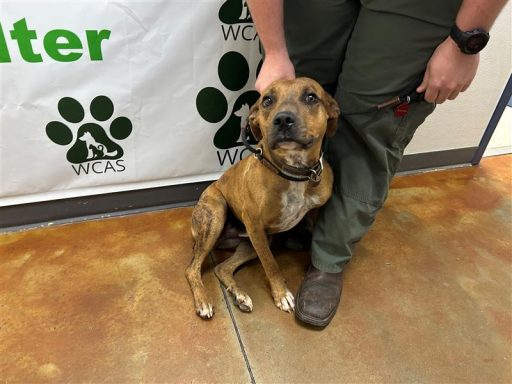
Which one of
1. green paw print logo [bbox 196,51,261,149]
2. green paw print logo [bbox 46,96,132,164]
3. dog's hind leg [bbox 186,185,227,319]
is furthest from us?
green paw print logo [bbox 196,51,261,149]

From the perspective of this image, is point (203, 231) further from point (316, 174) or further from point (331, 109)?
point (331, 109)

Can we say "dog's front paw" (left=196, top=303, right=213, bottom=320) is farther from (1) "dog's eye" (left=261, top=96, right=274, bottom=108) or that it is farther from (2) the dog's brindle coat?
(1) "dog's eye" (left=261, top=96, right=274, bottom=108)

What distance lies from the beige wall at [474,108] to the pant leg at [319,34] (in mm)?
1362

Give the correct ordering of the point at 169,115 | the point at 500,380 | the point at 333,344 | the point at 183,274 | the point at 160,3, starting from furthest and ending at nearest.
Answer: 1. the point at 169,115
2. the point at 183,274
3. the point at 160,3
4. the point at 333,344
5. the point at 500,380

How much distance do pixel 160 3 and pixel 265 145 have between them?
96cm

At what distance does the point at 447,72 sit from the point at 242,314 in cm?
141

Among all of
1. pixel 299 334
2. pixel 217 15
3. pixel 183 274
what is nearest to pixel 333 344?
pixel 299 334

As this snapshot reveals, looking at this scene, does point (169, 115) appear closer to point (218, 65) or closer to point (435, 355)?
point (218, 65)

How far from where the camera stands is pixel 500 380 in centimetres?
169

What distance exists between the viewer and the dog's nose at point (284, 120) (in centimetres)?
150

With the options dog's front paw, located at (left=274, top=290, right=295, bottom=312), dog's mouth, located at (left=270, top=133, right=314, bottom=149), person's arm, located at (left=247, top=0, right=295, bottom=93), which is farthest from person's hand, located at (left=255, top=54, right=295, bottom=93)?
dog's front paw, located at (left=274, top=290, right=295, bottom=312)

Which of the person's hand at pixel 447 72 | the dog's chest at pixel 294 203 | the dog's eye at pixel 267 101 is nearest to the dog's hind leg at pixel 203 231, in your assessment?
the dog's chest at pixel 294 203

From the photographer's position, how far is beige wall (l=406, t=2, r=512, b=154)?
2.70 metres

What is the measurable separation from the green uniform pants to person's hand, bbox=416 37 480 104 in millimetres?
54
